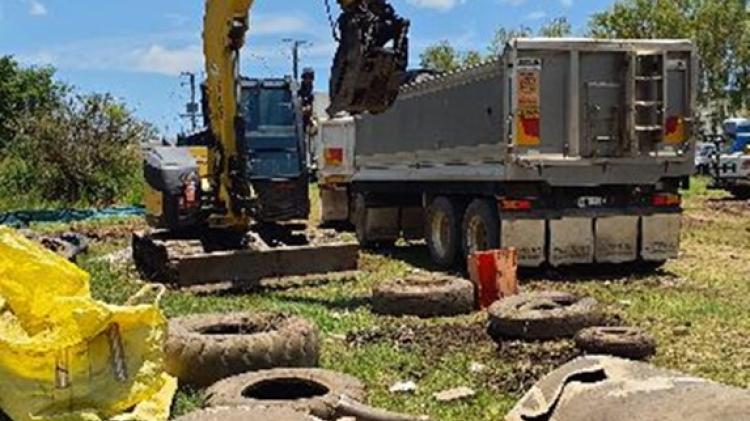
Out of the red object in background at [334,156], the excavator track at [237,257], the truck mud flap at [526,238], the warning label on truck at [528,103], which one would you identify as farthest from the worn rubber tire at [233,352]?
the red object in background at [334,156]

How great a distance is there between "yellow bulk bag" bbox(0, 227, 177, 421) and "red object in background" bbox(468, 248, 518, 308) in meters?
5.35

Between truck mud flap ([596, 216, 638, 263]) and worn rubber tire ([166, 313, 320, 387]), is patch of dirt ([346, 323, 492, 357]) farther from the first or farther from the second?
truck mud flap ([596, 216, 638, 263])

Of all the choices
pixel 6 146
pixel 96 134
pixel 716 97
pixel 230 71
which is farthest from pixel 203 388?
pixel 716 97

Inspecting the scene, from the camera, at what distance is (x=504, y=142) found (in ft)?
42.5

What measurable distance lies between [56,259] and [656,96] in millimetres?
8828

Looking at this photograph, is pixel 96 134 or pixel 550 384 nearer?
pixel 550 384

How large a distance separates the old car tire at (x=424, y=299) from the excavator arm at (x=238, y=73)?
1.81 meters

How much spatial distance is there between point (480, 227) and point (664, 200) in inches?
90.6

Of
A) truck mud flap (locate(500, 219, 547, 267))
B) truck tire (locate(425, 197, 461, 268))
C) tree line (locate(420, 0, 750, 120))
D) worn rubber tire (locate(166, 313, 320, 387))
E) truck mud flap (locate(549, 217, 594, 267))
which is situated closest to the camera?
worn rubber tire (locate(166, 313, 320, 387))

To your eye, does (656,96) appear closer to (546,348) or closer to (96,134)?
(546,348)

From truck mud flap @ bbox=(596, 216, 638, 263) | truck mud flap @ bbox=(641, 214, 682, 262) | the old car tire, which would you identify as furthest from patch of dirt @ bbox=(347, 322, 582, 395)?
truck mud flap @ bbox=(641, 214, 682, 262)

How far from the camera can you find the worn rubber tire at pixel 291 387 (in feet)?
19.9

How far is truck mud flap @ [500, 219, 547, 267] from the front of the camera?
515 inches

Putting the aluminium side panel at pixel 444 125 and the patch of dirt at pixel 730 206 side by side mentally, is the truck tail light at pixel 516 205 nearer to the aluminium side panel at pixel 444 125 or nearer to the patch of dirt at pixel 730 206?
the aluminium side panel at pixel 444 125
